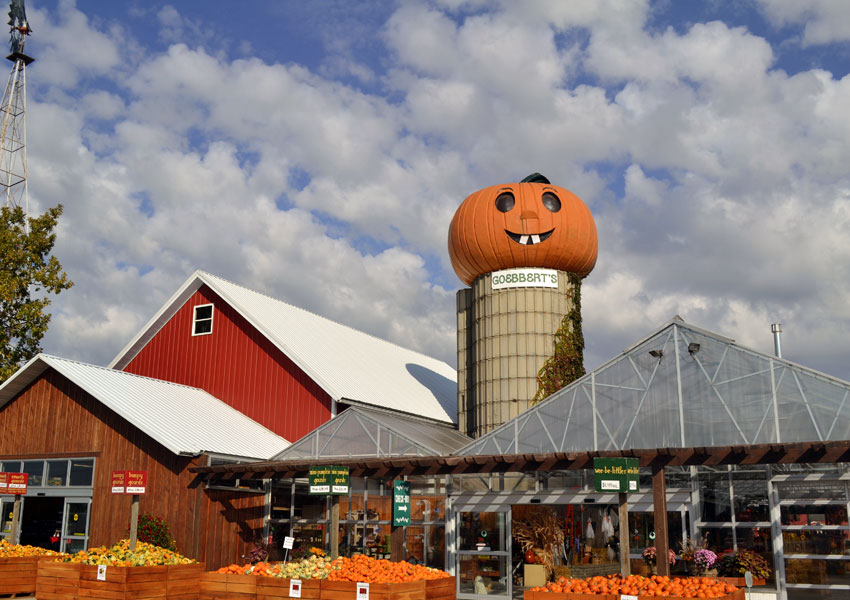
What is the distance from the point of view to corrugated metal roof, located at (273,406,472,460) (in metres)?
22.5

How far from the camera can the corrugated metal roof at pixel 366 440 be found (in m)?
22.5

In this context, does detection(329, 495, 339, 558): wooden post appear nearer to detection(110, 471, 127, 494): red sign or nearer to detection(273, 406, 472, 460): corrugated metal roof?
detection(273, 406, 472, 460): corrugated metal roof

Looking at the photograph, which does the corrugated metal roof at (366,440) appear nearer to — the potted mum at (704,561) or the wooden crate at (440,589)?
the wooden crate at (440,589)

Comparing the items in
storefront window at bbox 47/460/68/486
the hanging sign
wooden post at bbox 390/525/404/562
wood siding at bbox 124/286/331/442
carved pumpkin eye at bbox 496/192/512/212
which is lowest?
wooden post at bbox 390/525/404/562

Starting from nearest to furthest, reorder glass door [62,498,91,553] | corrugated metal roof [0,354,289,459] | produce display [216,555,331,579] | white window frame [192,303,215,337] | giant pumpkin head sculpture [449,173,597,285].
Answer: produce display [216,555,331,579], corrugated metal roof [0,354,289,459], glass door [62,498,91,553], giant pumpkin head sculpture [449,173,597,285], white window frame [192,303,215,337]

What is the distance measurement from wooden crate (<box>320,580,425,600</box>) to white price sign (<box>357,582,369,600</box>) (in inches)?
2.9

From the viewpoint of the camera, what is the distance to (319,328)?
36.1 meters

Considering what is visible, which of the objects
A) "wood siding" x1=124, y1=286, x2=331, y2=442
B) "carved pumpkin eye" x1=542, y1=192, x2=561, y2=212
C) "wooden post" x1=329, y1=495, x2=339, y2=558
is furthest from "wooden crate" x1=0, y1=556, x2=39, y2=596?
"carved pumpkin eye" x1=542, y1=192, x2=561, y2=212

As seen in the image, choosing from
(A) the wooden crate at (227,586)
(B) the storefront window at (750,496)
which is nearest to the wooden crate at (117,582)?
(A) the wooden crate at (227,586)

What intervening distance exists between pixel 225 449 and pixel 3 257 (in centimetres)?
1428

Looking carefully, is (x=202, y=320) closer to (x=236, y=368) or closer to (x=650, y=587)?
(x=236, y=368)

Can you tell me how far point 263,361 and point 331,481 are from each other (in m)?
12.7

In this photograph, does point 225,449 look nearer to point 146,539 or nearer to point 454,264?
point 146,539

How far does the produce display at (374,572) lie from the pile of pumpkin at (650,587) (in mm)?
2942
